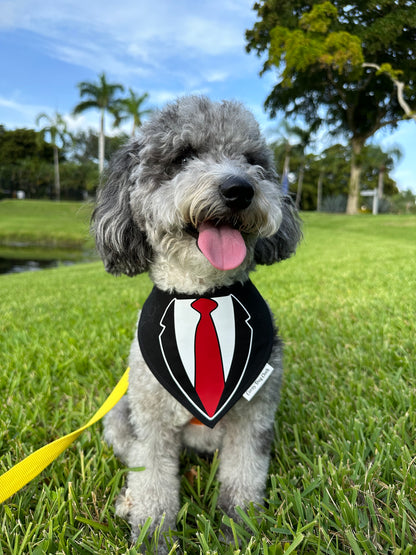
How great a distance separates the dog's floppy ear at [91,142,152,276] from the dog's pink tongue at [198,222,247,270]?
44cm

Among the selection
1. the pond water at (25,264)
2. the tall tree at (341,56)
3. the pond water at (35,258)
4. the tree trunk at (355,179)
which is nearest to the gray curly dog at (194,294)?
the pond water at (35,258)

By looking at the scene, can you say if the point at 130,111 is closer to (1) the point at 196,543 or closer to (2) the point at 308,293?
(2) the point at 308,293

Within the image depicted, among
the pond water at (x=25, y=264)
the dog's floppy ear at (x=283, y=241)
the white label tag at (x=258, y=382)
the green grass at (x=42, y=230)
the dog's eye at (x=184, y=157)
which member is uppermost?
the dog's eye at (x=184, y=157)

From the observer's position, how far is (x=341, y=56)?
22.8 metres

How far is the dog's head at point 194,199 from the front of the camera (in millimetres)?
1797

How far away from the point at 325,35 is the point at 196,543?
2944cm

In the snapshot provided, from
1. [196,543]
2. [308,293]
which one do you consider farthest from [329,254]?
[196,543]

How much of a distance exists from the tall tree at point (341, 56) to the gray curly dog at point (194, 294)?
25218 millimetres

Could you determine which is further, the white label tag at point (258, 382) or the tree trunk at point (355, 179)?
the tree trunk at point (355, 179)

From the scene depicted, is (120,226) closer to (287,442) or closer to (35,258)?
(287,442)

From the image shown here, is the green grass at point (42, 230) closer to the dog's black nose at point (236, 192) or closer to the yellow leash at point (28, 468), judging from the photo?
the yellow leash at point (28, 468)

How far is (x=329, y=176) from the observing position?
59.6 m

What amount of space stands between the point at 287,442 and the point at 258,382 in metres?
0.53

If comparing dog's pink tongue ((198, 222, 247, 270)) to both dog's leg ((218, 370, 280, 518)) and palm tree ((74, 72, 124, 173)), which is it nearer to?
dog's leg ((218, 370, 280, 518))
